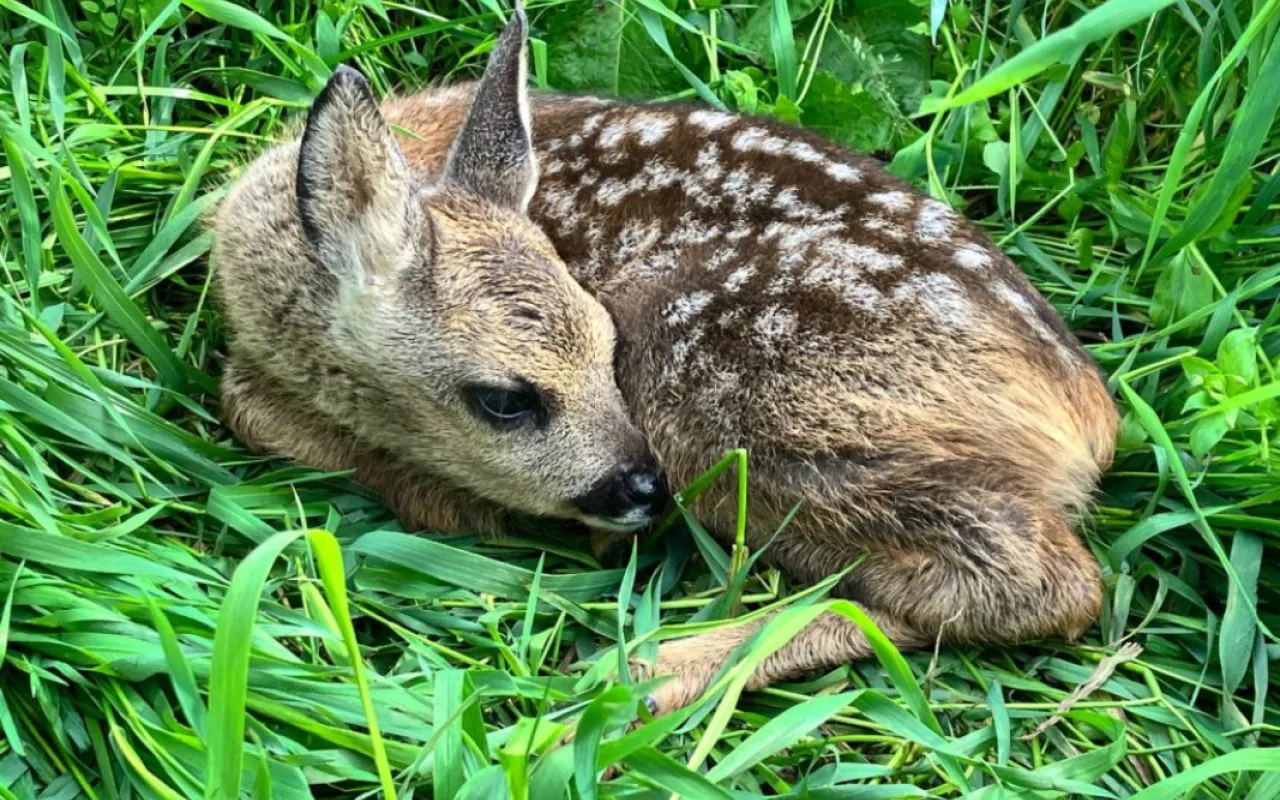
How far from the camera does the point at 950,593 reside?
2865mm

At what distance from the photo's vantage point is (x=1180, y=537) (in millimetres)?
3143

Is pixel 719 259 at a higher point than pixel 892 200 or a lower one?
lower

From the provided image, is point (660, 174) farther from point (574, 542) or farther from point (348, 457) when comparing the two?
point (348, 457)

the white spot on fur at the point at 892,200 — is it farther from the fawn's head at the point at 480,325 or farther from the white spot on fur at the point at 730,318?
the fawn's head at the point at 480,325

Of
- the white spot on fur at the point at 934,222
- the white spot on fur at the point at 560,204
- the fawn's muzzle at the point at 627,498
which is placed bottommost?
the fawn's muzzle at the point at 627,498

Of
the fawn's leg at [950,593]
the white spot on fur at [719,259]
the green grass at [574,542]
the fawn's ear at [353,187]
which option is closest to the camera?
the green grass at [574,542]

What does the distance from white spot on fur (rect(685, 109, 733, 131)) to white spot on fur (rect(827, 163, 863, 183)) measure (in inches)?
13.4

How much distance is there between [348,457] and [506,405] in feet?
1.79

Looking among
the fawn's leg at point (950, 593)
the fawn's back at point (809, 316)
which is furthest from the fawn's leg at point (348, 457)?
the fawn's leg at point (950, 593)

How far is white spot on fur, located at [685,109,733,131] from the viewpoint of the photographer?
343cm

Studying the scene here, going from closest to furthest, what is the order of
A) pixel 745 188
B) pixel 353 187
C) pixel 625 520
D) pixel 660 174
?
pixel 353 187
pixel 625 520
pixel 745 188
pixel 660 174

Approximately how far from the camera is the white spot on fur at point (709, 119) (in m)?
3.43

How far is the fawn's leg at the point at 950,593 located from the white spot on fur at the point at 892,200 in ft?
2.51

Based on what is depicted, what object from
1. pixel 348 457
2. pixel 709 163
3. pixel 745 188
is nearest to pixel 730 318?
pixel 745 188
